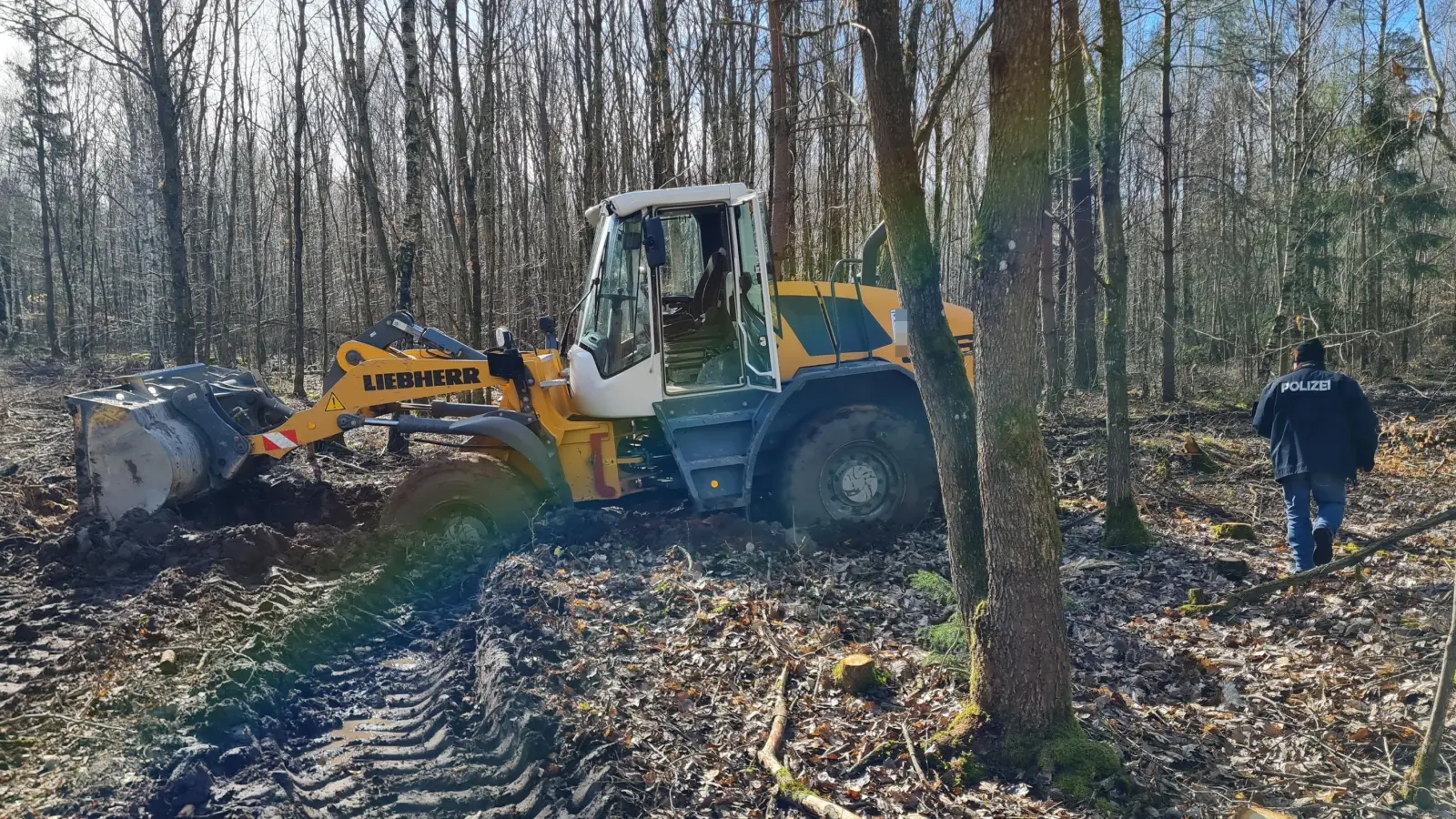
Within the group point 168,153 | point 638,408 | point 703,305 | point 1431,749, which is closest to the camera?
point 1431,749

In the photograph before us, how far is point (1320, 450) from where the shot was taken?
6402mm

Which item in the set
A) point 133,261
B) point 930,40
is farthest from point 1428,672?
point 133,261

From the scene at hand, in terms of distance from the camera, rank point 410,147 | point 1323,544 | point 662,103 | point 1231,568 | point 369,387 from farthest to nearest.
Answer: point 662,103 → point 410,147 → point 369,387 → point 1231,568 → point 1323,544

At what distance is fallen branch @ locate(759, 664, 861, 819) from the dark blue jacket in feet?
14.8

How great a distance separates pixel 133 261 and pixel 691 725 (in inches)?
1598

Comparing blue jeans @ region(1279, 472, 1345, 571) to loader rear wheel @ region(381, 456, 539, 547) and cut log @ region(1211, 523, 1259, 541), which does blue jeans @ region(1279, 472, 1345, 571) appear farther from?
loader rear wheel @ region(381, 456, 539, 547)

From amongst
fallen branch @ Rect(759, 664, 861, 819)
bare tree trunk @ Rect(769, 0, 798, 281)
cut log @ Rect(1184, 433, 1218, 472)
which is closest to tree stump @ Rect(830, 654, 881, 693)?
fallen branch @ Rect(759, 664, 861, 819)

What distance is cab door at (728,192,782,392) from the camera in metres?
7.22

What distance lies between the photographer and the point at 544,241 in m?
23.1

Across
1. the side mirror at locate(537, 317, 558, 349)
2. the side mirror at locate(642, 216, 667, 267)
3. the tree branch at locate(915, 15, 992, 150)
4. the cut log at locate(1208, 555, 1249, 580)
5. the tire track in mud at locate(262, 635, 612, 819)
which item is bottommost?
the tire track in mud at locate(262, 635, 612, 819)

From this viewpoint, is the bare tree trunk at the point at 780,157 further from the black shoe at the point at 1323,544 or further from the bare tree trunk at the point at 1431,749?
the bare tree trunk at the point at 1431,749

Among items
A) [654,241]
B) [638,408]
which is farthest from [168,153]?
[654,241]

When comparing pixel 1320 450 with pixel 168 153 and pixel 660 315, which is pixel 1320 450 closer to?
pixel 660 315

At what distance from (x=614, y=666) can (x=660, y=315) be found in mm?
3151
